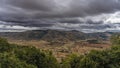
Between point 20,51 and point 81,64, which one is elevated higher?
point 20,51

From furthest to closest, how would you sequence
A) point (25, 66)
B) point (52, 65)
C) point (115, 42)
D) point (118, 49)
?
point (115, 42) → point (118, 49) → point (52, 65) → point (25, 66)

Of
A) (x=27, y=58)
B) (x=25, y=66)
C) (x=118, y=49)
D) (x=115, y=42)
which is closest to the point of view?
(x=25, y=66)

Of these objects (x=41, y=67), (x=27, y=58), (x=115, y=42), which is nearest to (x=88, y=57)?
(x=41, y=67)

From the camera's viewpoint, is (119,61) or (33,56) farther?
(119,61)

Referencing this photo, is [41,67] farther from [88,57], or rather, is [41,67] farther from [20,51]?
[88,57]

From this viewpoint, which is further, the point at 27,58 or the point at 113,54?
the point at 113,54

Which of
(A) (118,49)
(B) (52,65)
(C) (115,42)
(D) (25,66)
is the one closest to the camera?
(D) (25,66)

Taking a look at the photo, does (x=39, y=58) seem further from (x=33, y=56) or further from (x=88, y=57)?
(x=88, y=57)

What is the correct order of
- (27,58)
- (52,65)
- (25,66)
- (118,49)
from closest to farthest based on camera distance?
(25,66) → (27,58) → (52,65) → (118,49)

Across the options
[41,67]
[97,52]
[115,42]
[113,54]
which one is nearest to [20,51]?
[41,67]
